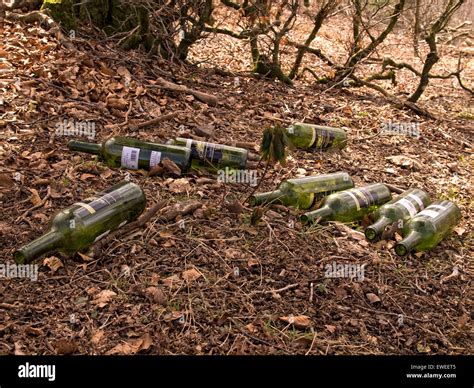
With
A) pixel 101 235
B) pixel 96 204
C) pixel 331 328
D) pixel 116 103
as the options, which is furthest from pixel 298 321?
pixel 116 103

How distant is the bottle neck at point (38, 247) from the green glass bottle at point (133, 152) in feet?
3.55

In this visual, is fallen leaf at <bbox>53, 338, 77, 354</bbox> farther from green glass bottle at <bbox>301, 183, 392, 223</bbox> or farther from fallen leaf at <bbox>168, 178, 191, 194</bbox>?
green glass bottle at <bbox>301, 183, 392, 223</bbox>

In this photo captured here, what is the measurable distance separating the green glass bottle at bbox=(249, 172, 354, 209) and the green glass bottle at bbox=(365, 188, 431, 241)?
0.39m

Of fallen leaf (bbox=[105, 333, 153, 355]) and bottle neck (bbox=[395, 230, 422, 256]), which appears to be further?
bottle neck (bbox=[395, 230, 422, 256])

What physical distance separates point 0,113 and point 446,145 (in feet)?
13.7

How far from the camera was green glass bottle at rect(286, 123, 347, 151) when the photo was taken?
5160mm

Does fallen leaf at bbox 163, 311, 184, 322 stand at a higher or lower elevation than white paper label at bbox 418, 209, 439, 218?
lower

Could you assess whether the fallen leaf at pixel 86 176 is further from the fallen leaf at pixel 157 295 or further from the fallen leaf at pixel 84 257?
the fallen leaf at pixel 157 295

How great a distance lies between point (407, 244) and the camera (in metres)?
3.69

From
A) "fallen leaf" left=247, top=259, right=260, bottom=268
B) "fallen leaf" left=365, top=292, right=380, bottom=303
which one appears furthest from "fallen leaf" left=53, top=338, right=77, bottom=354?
"fallen leaf" left=365, top=292, right=380, bottom=303

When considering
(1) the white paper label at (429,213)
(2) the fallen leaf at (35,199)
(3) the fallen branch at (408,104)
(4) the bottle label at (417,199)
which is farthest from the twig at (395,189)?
(2) the fallen leaf at (35,199)

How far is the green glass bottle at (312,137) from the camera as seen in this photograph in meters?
5.16

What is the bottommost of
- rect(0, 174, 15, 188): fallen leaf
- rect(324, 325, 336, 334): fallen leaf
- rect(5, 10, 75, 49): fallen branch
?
rect(324, 325, 336, 334): fallen leaf

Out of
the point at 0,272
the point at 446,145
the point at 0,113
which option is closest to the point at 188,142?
the point at 0,113
